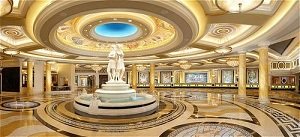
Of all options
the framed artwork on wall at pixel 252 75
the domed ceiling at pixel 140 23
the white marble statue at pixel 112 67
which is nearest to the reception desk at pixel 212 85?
the framed artwork on wall at pixel 252 75

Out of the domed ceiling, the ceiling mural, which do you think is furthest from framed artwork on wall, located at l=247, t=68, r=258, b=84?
the ceiling mural

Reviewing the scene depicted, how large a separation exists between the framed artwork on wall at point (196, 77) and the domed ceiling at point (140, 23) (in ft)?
44.5

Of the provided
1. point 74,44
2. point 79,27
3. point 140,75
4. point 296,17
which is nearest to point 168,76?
point 140,75

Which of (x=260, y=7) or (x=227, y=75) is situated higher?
(x=260, y=7)

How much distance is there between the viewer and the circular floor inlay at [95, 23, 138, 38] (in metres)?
10.7

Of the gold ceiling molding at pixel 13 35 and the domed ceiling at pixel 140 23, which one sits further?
the gold ceiling molding at pixel 13 35

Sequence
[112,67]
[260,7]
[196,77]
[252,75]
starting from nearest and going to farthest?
[260,7] → [112,67] → [252,75] → [196,77]

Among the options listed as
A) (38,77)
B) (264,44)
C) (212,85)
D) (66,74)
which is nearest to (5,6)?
(264,44)

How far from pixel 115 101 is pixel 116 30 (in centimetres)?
463

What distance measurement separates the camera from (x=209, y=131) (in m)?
5.15

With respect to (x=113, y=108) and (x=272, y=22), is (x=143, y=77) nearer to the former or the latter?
(x=113, y=108)

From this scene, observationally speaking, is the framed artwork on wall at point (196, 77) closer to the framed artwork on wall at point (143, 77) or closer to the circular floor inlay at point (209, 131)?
the framed artwork on wall at point (143, 77)

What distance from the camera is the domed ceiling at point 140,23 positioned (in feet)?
19.4

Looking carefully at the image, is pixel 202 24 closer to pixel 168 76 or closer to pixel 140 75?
pixel 168 76
